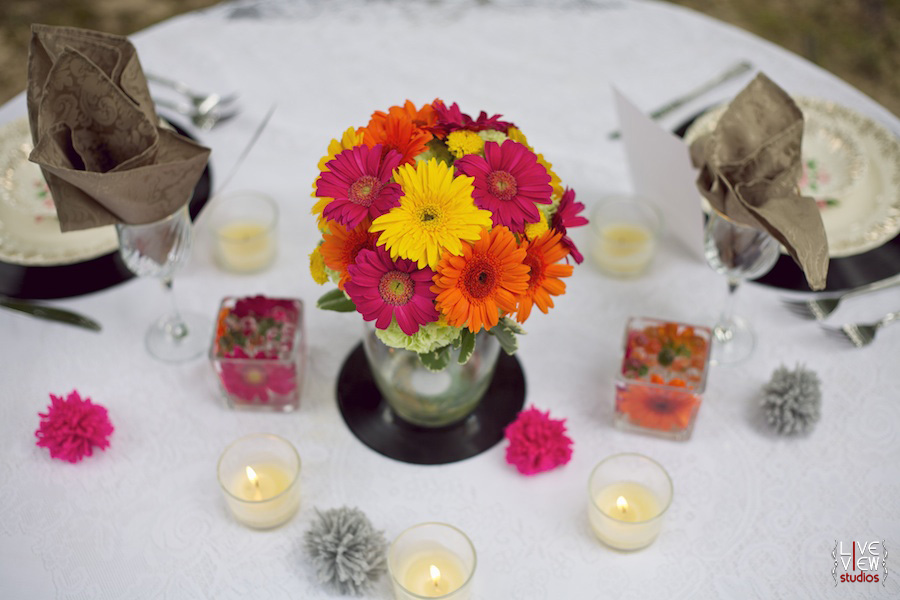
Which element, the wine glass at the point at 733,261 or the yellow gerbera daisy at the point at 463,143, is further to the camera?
the wine glass at the point at 733,261

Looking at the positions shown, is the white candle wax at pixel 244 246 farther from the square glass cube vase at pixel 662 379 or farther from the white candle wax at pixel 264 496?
the square glass cube vase at pixel 662 379

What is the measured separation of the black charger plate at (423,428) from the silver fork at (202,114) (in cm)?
58

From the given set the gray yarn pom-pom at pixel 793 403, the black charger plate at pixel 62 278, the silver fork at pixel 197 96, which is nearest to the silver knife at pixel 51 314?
the black charger plate at pixel 62 278

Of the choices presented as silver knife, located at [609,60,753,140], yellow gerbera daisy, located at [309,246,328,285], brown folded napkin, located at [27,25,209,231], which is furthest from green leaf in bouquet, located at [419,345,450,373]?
silver knife, located at [609,60,753,140]

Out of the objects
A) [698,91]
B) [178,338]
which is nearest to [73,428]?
[178,338]

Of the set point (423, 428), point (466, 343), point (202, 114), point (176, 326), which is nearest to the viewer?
point (466, 343)

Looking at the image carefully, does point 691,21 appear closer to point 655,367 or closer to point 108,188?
point 655,367

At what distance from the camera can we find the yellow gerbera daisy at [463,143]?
979 millimetres

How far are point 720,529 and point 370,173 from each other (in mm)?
617

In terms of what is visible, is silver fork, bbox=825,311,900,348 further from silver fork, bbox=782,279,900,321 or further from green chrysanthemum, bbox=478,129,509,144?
green chrysanthemum, bbox=478,129,509,144

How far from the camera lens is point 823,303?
1.37 m

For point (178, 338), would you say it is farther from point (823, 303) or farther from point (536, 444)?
point (823, 303)

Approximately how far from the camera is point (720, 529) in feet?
3.71

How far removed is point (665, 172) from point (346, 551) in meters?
0.73
